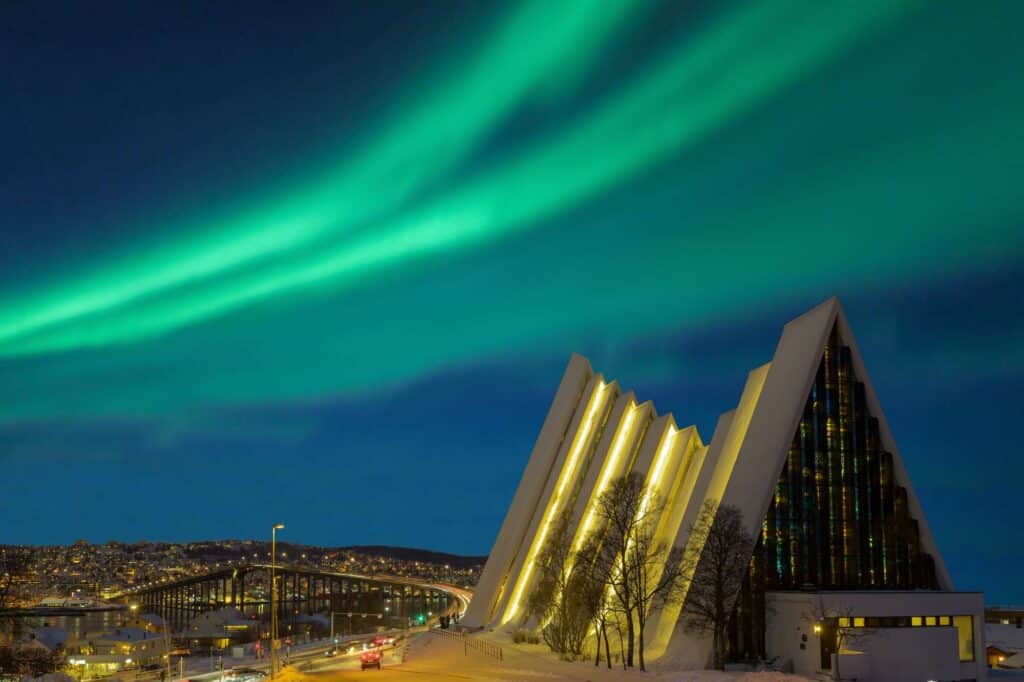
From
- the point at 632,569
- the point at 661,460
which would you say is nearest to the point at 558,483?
the point at 661,460

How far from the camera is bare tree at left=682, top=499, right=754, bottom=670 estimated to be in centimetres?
3850

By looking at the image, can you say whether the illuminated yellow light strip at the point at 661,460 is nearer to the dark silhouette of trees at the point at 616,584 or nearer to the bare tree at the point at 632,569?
the dark silhouette of trees at the point at 616,584

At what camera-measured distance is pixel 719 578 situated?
3862 cm

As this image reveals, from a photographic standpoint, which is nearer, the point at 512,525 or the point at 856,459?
the point at 856,459

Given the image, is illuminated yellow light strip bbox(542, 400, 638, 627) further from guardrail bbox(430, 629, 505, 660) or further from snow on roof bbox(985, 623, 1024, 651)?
snow on roof bbox(985, 623, 1024, 651)

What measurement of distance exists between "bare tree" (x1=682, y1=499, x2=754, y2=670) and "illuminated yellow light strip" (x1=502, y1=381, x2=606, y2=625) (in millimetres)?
27363

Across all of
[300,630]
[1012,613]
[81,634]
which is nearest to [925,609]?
[1012,613]

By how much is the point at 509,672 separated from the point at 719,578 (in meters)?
8.88

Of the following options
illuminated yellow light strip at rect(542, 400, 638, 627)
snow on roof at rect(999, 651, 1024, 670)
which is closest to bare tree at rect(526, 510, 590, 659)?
illuminated yellow light strip at rect(542, 400, 638, 627)

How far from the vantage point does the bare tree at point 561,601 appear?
44781mm

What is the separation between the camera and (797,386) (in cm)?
4191

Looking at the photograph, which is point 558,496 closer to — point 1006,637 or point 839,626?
point 1006,637

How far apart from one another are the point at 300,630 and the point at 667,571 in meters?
110

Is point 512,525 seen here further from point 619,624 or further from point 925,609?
point 925,609
